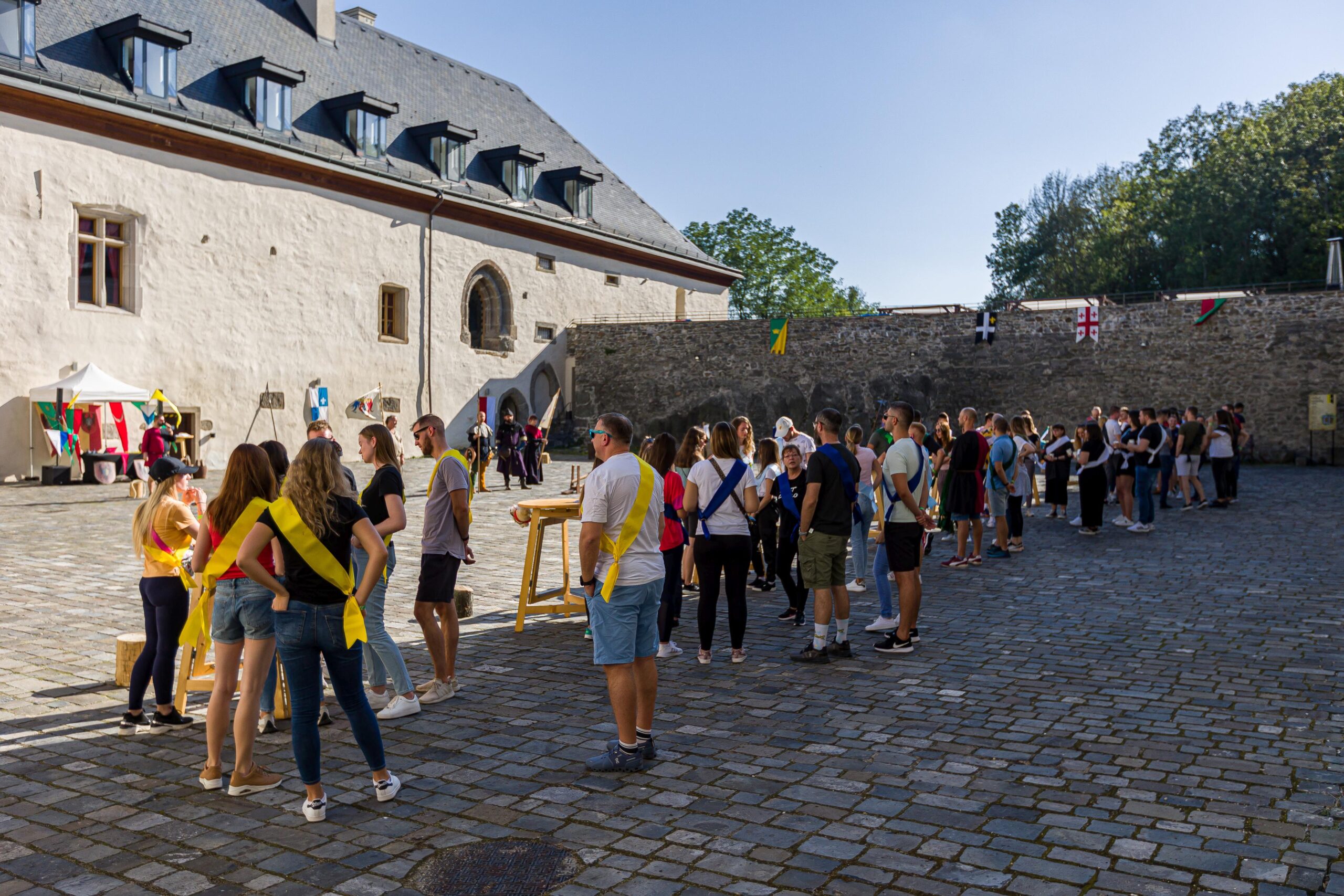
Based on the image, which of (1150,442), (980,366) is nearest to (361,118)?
(980,366)

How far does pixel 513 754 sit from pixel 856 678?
251cm

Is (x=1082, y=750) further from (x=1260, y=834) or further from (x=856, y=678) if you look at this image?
(x=856, y=678)

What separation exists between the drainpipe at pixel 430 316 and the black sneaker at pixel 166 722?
26.0 meters

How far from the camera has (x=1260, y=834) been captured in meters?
4.19

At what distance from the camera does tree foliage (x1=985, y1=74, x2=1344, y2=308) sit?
4156 centimetres

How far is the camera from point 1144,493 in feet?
48.2

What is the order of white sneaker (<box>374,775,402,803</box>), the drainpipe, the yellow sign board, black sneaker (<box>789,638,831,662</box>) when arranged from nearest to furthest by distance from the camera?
white sneaker (<box>374,775,402,803</box>), black sneaker (<box>789,638,831,662</box>), the yellow sign board, the drainpipe

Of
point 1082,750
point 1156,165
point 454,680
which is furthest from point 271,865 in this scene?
point 1156,165

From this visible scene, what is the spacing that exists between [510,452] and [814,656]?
49.0ft

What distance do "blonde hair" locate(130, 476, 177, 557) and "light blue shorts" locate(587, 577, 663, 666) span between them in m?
2.37

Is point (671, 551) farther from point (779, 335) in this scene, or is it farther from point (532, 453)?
point (779, 335)

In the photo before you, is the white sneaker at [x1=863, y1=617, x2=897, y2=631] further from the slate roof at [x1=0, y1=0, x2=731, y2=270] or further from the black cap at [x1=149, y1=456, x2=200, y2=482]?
the slate roof at [x1=0, y1=0, x2=731, y2=270]

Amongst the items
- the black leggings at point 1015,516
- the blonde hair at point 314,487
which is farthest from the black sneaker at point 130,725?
the black leggings at point 1015,516

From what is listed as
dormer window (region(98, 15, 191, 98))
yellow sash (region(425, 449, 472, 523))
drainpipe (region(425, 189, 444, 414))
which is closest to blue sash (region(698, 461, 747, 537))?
yellow sash (region(425, 449, 472, 523))
